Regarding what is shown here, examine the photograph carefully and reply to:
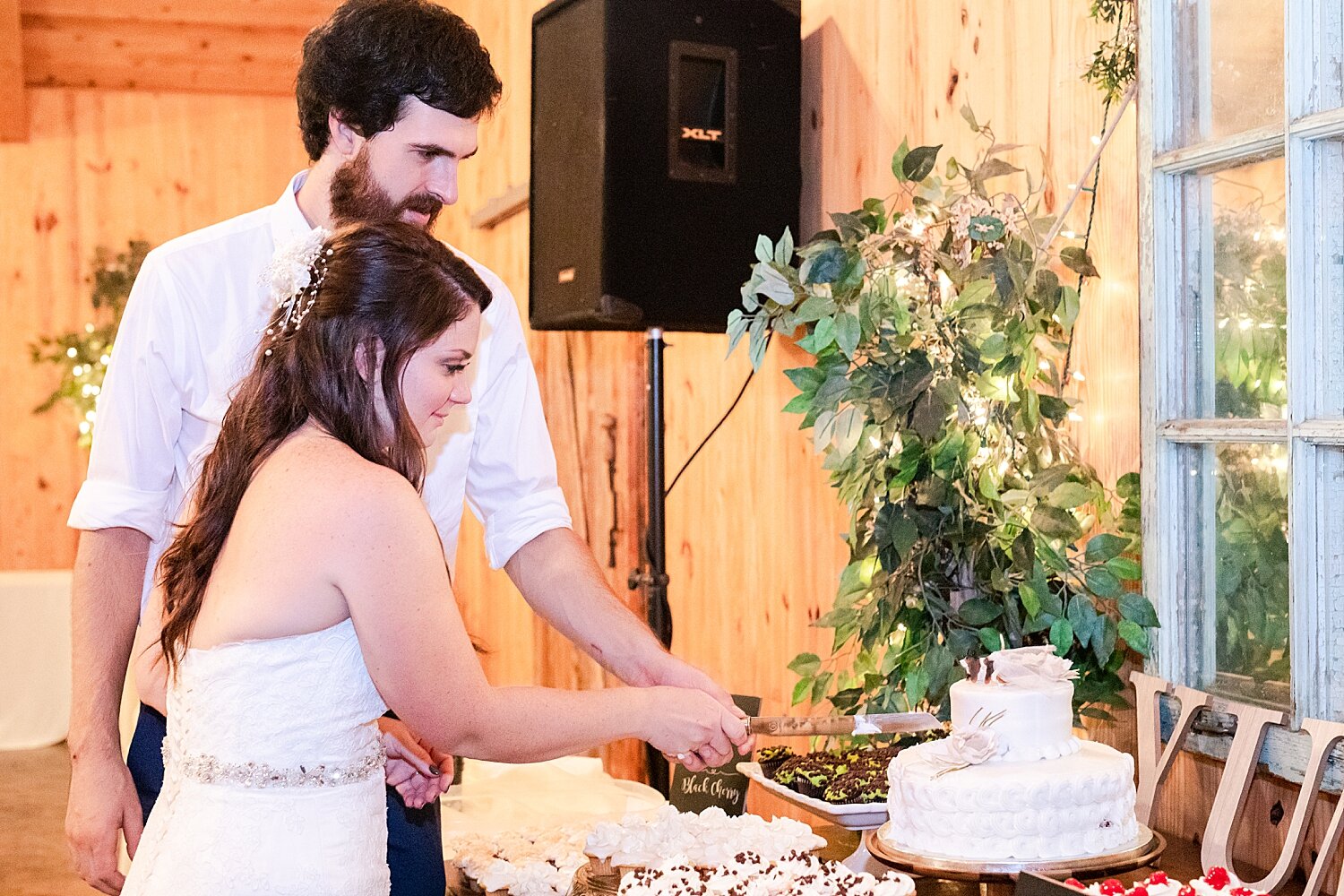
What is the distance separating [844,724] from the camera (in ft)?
5.33

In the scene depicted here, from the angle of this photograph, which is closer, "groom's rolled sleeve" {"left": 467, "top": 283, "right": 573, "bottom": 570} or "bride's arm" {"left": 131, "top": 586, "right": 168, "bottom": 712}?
"bride's arm" {"left": 131, "top": 586, "right": 168, "bottom": 712}

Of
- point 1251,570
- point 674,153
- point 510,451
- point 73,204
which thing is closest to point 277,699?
point 510,451

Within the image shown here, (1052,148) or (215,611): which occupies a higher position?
(1052,148)

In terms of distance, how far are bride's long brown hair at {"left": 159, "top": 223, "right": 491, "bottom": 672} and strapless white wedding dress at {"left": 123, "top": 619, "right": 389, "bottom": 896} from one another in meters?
0.11

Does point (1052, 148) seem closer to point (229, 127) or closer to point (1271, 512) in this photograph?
point (1271, 512)

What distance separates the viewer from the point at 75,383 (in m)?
6.31

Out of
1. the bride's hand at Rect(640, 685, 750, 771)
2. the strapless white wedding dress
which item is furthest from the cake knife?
the strapless white wedding dress

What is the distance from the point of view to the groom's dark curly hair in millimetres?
1675

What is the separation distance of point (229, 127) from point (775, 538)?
472cm

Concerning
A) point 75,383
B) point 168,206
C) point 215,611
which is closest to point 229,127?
point 168,206

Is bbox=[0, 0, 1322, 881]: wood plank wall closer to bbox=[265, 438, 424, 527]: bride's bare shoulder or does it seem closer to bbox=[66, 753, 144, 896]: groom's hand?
bbox=[265, 438, 424, 527]: bride's bare shoulder

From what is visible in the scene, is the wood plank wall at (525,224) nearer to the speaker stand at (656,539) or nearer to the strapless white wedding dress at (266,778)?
the speaker stand at (656,539)

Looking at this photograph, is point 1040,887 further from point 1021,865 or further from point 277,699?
point 277,699

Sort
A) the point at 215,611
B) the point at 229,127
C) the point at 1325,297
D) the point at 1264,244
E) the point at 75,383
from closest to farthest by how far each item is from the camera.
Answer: the point at 215,611 → the point at 1325,297 → the point at 1264,244 → the point at 75,383 → the point at 229,127
